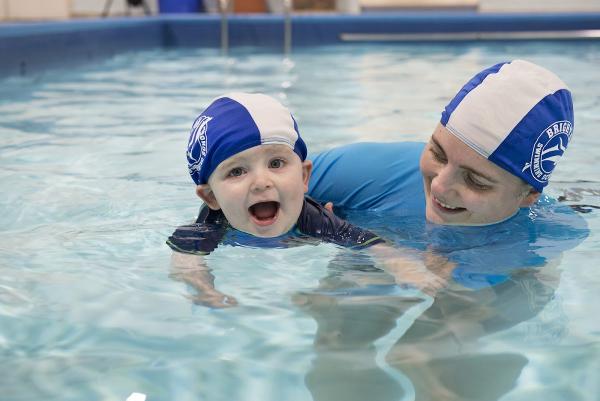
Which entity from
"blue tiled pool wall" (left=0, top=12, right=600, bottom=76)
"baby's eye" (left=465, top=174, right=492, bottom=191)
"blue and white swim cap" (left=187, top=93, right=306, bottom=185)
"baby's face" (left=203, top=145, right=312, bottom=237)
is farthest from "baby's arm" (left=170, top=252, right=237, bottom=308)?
"blue tiled pool wall" (left=0, top=12, right=600, bottom=76)

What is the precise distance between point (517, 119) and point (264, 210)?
3.14ft

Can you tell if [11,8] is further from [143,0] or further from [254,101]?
[254,101]

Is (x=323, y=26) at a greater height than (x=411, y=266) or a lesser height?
lesser

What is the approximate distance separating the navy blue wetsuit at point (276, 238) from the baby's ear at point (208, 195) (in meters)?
0.07

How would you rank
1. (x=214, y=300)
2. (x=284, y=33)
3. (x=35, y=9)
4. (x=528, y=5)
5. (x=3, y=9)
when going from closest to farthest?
(x=214, y=300), (x=284, y=33), (x=3, y=9), (x=35, y=9), (x=528, y=5)

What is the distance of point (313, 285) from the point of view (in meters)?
2.70

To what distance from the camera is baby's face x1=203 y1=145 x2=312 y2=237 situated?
2812mm

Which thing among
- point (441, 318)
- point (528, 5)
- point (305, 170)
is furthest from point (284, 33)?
point (441, 318)

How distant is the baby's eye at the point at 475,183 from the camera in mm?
2900

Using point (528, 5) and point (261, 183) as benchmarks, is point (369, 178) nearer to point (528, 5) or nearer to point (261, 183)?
point (261, 183)

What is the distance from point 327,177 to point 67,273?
1331mm

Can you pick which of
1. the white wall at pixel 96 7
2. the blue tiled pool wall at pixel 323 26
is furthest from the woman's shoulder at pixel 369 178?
the white wall at pixel 96 7

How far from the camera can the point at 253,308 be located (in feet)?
8.14

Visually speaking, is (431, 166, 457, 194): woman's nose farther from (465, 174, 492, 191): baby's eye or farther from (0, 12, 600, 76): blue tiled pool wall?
(0, 12, 600, 76): blue tiled pool wall
